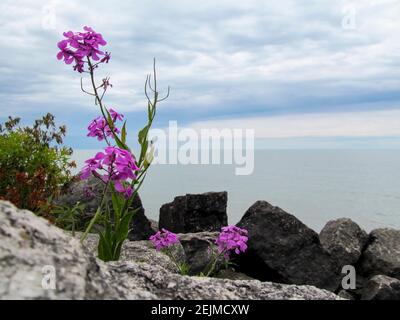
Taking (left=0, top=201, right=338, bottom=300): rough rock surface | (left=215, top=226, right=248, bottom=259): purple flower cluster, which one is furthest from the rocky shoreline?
(left=215, top=226, right=248, bottom=259): purple flower cluster

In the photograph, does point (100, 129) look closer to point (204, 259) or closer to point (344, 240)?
point (204, 259)

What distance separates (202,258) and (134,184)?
5819mm

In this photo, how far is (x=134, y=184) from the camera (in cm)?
697

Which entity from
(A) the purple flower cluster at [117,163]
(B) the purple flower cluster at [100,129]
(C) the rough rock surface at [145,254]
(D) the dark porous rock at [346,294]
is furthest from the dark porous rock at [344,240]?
(A) the purple flower cluster at [117,163]

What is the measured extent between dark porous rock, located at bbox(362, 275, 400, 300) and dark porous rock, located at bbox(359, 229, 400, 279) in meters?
1.74

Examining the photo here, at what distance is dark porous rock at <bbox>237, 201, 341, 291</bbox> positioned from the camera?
13.9 metres

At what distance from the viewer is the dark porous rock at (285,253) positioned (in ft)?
45.6

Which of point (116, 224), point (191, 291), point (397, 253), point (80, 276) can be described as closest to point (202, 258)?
point (116, 224)

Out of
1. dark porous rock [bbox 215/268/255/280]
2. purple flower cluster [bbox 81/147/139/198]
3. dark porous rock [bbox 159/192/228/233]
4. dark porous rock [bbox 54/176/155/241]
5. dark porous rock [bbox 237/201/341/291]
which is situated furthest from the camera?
dark porous rock [bbox 159/192/228/233]

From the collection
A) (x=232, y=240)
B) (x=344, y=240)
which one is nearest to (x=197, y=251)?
(x=232, y=240)

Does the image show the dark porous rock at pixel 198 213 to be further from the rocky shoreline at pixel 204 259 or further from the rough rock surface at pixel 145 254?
the rough rock surface at pixel 145 254

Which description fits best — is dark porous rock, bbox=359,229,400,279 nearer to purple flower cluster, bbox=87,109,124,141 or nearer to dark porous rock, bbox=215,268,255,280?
dark porous rock, bbox=215,268,255,280
